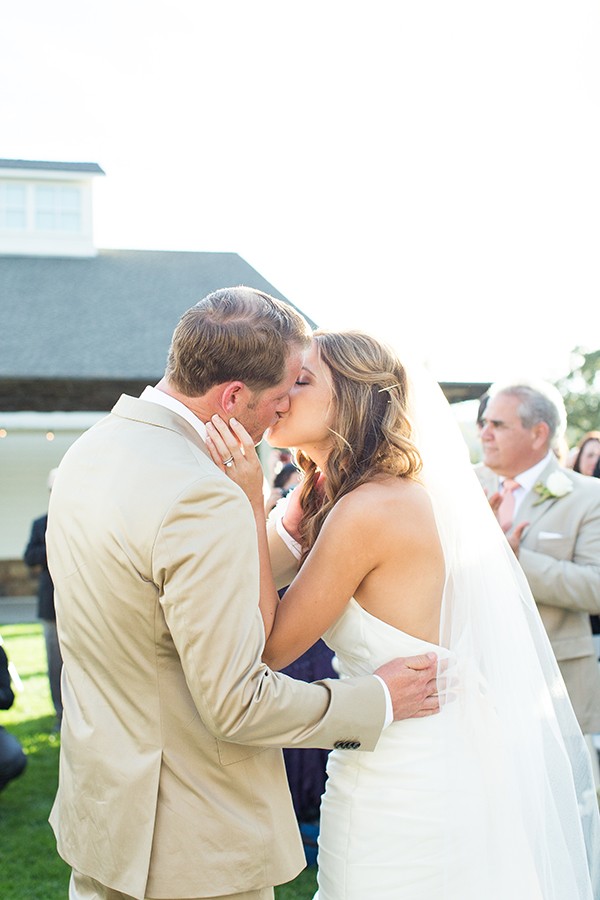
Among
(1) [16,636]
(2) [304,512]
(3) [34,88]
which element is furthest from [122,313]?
(2) [304,512]

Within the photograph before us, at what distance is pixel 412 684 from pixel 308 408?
3.07 ft

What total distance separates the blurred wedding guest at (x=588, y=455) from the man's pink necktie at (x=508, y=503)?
83.9 inches

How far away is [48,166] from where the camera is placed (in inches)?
802

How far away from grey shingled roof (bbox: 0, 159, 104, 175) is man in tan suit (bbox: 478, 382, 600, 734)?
17.8 m

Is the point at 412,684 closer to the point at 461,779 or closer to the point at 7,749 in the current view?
the point at 461,779

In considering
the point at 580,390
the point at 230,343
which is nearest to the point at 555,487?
the point at 230,343

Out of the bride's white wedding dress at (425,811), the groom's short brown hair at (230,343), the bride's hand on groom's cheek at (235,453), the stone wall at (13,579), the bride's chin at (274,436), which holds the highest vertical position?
the groom's short brown hair at (230,343)

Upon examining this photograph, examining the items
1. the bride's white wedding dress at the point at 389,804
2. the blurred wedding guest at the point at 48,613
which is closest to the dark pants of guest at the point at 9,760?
the blurred wedding guest at the point at 48,613

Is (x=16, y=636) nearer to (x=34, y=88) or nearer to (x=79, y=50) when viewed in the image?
(x=34, y=88)

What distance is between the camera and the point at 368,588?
9.41ft

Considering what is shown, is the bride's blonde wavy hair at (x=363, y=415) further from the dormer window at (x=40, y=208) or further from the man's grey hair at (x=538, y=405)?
the dormer window at (x=40, y=208)

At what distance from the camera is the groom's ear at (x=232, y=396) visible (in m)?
2.46

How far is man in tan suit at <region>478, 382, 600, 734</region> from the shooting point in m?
4.36

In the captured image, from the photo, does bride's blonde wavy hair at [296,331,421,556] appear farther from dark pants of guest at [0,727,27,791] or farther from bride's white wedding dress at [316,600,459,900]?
dark pants of guest at [0,727,27,791]
